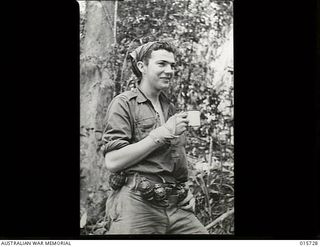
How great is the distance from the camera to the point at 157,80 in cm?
374

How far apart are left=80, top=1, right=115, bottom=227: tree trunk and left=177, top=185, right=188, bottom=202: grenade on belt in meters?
0.49

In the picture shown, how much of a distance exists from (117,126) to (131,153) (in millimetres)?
209

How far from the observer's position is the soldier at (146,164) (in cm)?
368

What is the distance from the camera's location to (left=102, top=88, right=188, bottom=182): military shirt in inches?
145
